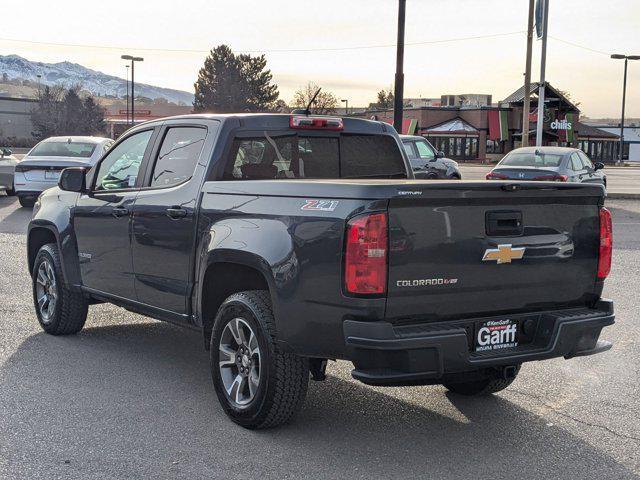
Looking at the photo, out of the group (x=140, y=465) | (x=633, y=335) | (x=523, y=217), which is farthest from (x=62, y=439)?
(x=633, y=335)

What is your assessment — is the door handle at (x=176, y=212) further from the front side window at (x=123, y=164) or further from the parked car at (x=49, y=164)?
the parked car at (x=49, y=164)

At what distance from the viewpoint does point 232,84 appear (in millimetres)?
97938

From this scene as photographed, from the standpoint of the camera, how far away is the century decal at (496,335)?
4.66 metres

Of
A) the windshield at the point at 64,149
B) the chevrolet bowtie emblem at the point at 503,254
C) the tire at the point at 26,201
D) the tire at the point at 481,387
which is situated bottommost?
the tire at the point at 481,387

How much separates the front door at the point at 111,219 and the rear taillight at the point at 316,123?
118 cm

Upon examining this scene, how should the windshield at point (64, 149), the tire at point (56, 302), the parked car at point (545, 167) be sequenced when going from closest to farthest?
the tire at point (56, 302), the windshield at point (64, 149), the parked car at point (545, 167)

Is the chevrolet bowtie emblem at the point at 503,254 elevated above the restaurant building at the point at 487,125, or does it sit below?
below

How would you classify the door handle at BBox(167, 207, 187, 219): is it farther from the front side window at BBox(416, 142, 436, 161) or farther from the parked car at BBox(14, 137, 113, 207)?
the front side window at BBox(416, 142, 436, 161)

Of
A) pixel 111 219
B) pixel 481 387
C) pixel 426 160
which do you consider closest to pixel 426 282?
pixel 481 387

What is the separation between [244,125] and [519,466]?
283 centimetres

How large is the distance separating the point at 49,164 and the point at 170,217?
14.1m

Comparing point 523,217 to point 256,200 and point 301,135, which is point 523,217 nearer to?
point 256,200

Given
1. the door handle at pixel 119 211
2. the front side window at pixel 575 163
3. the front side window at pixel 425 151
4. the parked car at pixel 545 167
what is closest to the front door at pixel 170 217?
the door handle at pixel 119 211

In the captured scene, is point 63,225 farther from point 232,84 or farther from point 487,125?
point 232,84
